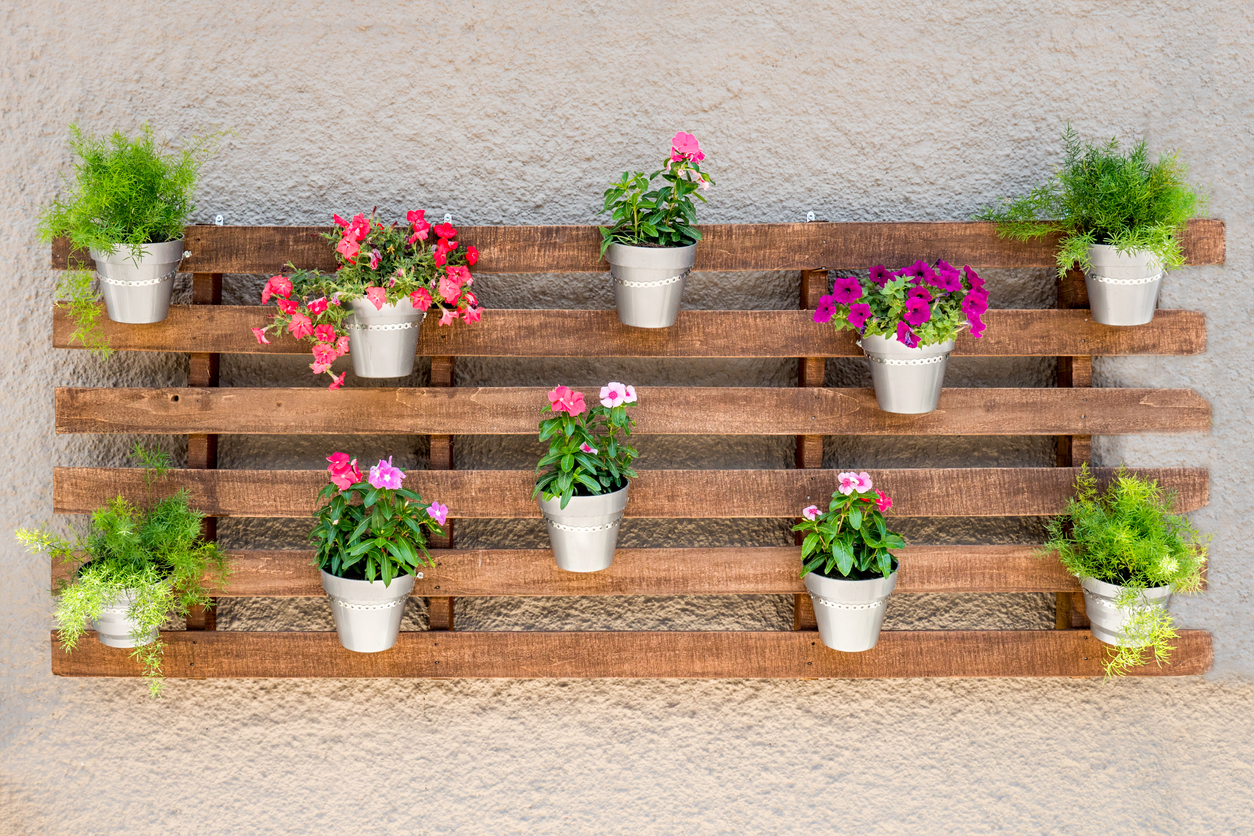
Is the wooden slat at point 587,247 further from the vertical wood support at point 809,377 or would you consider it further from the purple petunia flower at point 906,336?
the purple petunia flower at point 906,336

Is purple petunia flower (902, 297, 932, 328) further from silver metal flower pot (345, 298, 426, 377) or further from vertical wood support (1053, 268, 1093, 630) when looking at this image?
silver metal flower pot (345, 298, 426, 377)

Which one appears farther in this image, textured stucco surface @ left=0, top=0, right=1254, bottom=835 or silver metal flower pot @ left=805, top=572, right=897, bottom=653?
textured stucco surface @ left=0, top=0, right=1254, bottom=835

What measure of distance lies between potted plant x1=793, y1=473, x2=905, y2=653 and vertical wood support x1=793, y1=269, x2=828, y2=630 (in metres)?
0.11

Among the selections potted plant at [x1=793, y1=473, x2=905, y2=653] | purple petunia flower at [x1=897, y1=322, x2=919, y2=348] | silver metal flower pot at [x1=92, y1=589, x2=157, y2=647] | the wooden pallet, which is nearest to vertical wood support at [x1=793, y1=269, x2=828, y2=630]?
the wooden pallet

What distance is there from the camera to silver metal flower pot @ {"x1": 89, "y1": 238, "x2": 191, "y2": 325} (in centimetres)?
145

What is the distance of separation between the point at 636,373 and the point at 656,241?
33 centimetres

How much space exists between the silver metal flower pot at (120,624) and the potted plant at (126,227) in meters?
0.52

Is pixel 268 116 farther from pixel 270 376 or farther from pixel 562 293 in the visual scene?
pixel 562 293

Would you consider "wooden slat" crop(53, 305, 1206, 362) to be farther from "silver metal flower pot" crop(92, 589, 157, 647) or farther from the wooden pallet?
"silver metal flower pot" crop(92, 589, 157, 647)

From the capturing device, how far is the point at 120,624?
58.6 inches

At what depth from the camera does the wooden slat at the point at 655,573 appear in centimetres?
159

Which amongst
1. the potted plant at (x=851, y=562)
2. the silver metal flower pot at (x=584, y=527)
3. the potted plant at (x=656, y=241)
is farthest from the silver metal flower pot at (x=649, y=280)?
the potted plant at (x=851, y=562)

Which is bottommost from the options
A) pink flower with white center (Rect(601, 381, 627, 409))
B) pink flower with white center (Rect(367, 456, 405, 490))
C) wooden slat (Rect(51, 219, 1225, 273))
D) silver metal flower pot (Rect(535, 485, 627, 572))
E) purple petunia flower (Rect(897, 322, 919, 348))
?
silver metal flower pot (Rect(535, 485, 627, 572))

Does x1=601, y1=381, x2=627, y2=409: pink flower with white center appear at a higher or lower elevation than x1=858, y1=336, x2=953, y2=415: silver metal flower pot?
lower
